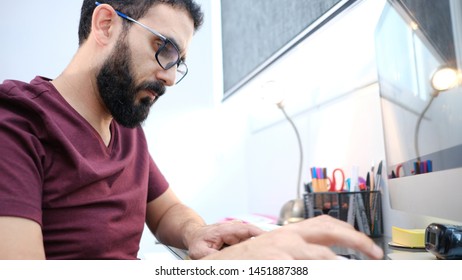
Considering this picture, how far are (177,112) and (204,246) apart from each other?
1.63 feet

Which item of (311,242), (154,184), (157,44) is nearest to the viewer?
(311,242)

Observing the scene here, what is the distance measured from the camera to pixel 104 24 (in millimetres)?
613

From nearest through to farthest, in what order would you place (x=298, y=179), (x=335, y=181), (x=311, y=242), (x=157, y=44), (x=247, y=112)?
(x=311, y=242) → (x=157, y=44) → (x=335, y=181) → (x=298, y=179) → (x=247, y=112)

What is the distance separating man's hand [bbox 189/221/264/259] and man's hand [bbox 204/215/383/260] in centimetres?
20

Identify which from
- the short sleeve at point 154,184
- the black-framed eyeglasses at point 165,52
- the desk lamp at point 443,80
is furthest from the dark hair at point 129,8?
the desk lamp at point 443,80

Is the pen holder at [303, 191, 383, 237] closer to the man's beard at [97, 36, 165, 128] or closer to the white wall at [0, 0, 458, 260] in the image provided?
the white wall at [0, 0, 458, 260]

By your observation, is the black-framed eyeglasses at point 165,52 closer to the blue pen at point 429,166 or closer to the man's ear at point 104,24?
the man's ear at point 104,24

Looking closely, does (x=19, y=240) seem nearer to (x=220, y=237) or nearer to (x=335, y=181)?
(x=220, y=237)

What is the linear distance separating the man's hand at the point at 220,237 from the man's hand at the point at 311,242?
20cm

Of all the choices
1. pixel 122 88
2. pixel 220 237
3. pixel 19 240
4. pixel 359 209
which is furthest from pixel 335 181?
pixel 19 240

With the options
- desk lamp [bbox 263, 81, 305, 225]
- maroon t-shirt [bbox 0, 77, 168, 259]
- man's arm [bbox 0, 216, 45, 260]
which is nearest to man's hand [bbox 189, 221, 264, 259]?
maroon t-shirt [bbox 0, 77, 168, 259]

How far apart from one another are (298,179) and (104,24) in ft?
2.12
